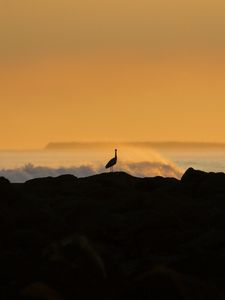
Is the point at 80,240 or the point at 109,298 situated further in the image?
the point at 80,240

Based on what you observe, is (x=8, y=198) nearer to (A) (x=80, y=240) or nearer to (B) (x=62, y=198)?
(B) (x=62, y=198)

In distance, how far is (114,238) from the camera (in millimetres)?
22906

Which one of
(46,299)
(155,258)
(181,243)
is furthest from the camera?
(181,243)

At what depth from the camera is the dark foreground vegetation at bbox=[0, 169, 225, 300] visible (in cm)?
1430

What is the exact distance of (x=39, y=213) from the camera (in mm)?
22844

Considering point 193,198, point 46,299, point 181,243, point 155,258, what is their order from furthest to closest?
point 193,198 → point 181,243 → point 155,258 → point 46,299

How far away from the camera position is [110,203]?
2645cm

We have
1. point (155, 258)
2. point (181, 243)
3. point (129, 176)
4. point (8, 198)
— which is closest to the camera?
point (155, 258)

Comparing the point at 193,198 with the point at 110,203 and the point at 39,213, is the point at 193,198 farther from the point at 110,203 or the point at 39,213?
the point at 39,213

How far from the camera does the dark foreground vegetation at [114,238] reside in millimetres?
14297

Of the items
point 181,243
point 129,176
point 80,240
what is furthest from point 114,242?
point 129,176

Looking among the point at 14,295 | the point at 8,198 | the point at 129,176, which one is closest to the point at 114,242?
the point at 8,198

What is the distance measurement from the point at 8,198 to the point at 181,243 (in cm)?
501

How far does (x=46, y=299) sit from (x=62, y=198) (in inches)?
592
